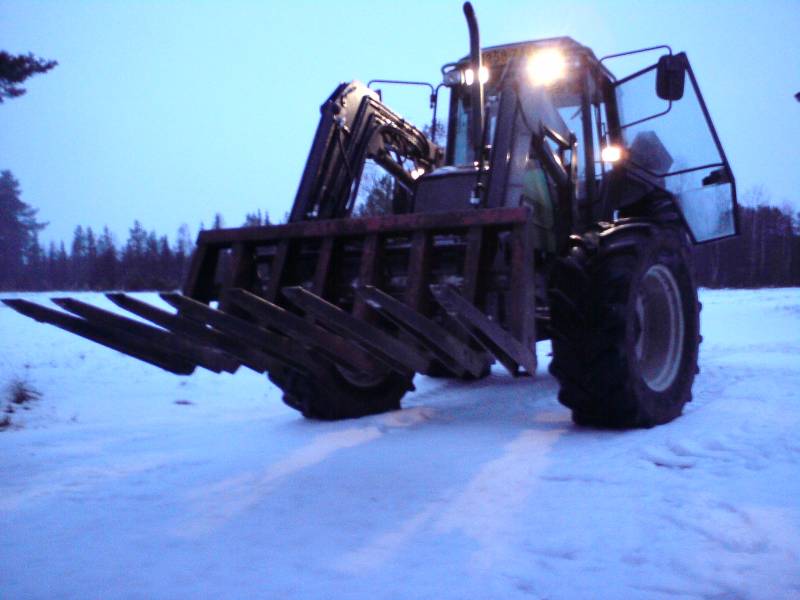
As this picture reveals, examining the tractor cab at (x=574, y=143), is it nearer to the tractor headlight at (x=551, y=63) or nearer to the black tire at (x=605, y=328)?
the tractor headlight at (x=551, y=63)

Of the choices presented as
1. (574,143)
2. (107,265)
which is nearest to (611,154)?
(574,143)

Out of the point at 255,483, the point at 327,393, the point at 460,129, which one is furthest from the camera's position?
the point at 460,129

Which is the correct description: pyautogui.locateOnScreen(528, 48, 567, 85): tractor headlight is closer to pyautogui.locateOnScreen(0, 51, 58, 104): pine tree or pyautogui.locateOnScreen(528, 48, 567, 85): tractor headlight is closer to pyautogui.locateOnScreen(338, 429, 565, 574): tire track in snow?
pyautogui.locateOnScreen(338, 429, 565, 574): tire track in snow

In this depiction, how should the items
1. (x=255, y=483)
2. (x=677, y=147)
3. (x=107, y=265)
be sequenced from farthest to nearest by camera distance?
(x=107, y=265) → (x=677, y=147) → (x=255, y=483)

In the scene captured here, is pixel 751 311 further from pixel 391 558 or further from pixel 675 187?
pixel 391 558

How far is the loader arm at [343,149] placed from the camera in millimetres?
4758

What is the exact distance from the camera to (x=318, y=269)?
162 inches

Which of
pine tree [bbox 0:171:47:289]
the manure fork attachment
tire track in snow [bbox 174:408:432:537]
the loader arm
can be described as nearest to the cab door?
the loader arm

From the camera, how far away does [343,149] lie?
4930 mm

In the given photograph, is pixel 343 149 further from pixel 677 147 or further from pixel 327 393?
pixel 677 147

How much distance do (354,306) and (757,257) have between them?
4819cm

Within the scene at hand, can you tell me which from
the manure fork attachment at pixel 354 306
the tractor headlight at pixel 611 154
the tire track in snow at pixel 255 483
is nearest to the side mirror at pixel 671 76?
the tractor headlight at pixel 611 154

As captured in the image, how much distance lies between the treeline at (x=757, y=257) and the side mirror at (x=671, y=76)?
40.2 meters

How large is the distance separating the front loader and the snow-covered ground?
48cm
